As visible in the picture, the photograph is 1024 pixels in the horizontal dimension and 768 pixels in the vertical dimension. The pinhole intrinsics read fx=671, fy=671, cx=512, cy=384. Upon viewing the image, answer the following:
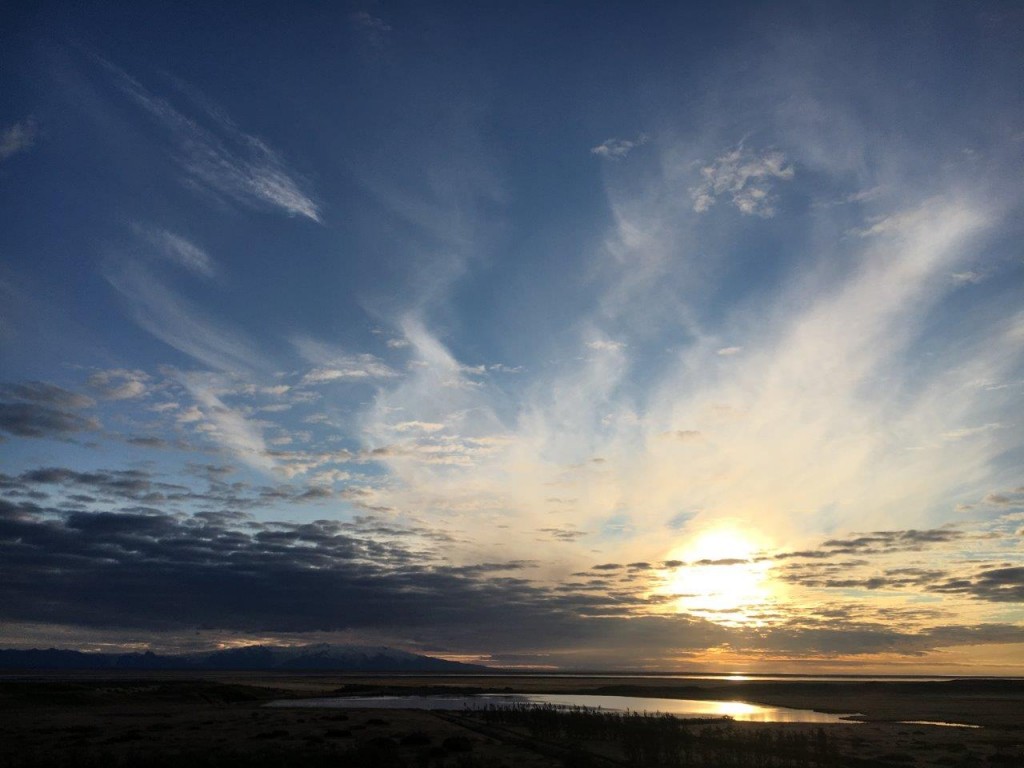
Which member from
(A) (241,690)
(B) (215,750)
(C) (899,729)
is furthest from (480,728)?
(A) (241,690)

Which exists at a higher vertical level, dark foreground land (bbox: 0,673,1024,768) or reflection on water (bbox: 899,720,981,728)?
reflection on water (bbox: 899,720,981,728)

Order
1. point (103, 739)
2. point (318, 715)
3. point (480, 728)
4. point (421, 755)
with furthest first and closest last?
point (318, 715), point (480, 728), point (103, 739), point (421, 755)

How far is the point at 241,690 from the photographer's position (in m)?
102

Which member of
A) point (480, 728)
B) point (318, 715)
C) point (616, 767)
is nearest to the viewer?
point (616, 767)

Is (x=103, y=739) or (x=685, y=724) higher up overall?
(x=685, y=724)

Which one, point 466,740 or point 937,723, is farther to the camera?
point 937,723

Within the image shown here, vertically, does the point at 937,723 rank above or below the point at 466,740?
above

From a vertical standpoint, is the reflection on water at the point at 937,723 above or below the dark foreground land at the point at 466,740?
above

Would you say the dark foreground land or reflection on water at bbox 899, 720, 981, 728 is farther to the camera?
reflection on water at bbox 899, 720, 981, 728

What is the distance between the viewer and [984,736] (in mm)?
48406

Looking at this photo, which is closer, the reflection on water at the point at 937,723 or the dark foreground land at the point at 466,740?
the dark foreground land at the point at 466,740

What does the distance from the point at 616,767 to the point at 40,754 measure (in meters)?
32.7

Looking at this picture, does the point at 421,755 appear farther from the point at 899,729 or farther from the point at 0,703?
the point at 0,703

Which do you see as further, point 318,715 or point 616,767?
point 318,715
